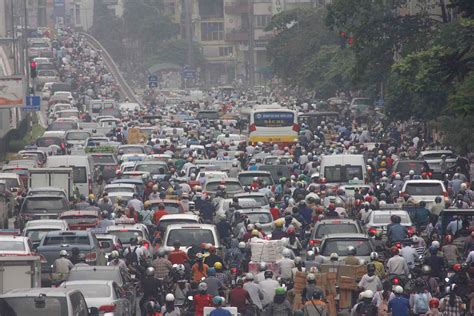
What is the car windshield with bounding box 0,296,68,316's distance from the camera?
75.6ft

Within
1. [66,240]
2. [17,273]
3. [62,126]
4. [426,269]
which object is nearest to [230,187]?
[66,240]

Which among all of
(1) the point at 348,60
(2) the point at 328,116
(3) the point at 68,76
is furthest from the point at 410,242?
(3) the point at 68,76

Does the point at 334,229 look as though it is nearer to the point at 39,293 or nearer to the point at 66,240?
the point at 66,240

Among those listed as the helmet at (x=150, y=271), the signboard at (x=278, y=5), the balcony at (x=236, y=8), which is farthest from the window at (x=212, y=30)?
the helmet at (x=150, y=271)

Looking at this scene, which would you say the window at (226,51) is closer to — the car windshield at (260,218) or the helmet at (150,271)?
the car windshield at (260,218)

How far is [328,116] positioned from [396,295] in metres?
59.6

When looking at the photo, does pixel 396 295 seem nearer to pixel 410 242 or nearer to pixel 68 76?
pixel 410 242

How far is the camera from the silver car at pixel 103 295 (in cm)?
2694

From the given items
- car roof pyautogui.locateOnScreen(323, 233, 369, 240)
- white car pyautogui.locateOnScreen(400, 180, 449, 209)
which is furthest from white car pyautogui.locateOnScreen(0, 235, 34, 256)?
white car pyautogui.locateOnScreen(400, 180, 449, 209)

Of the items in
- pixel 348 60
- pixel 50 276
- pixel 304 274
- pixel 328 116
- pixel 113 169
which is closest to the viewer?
pixel 304 274

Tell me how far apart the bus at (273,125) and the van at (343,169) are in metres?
22.5

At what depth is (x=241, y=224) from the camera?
A: 1517 inches

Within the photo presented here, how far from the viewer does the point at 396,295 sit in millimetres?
27266

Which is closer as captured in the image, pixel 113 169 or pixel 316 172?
pixel 316 172
